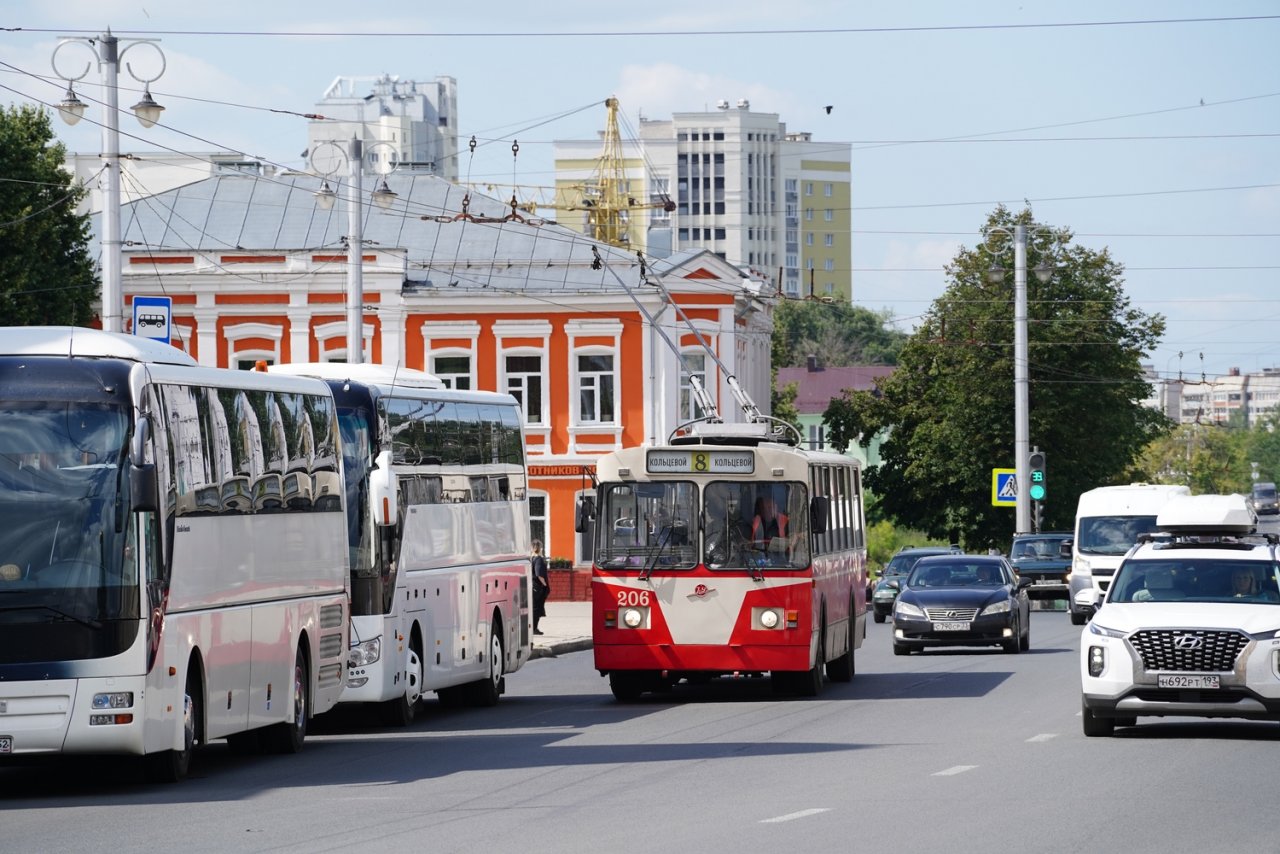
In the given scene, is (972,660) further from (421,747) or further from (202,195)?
(202,195)

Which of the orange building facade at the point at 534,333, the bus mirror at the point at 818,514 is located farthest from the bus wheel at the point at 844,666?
the orange building facade at the point at 534,333

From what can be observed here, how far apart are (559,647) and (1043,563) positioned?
20.1 metres

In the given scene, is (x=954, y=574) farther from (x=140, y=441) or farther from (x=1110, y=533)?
(x=140, y=441)

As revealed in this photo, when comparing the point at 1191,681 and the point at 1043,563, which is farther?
the point at 1043,563

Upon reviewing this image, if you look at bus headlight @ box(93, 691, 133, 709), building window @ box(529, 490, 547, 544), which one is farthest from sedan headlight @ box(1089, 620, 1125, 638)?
building window @ box(529, 490, 547, 544)

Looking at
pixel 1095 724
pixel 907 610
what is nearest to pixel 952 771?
pixel 1095 724

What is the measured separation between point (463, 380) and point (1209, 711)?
148 ft

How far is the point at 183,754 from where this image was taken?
53.4 ft

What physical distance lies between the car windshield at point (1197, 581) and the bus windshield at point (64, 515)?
8562 mm

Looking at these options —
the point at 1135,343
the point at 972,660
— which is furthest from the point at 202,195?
the point at 972,660

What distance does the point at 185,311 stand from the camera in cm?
5994

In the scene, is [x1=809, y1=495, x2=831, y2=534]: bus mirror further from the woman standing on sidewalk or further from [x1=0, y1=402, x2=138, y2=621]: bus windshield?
the woman standing on sidewalk

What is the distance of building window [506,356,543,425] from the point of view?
6159 cm

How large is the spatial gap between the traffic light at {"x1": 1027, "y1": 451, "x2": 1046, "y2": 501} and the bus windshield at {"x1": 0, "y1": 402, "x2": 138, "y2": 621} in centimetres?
4123
